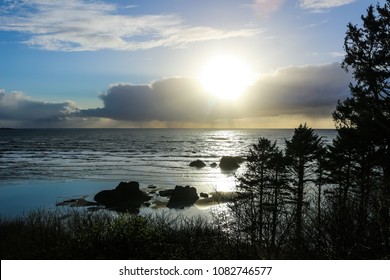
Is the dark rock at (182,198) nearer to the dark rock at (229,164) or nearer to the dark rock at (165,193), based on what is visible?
the dark rock at (165,193)

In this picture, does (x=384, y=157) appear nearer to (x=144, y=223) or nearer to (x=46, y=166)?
(x=144, y=223)

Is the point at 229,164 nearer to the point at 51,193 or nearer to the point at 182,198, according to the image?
the point at 182,198

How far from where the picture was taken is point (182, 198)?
4806 cm

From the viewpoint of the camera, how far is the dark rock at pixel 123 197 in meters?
47.0

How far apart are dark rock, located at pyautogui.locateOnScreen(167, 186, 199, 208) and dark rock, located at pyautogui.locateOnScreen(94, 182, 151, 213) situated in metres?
4.14

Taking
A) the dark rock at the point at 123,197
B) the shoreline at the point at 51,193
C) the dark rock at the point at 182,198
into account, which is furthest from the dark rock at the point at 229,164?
the dark rock at the point at 123,197

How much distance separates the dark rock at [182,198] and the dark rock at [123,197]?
13.6ft

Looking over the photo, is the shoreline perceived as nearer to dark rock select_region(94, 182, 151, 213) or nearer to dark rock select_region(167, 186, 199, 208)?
dark rock select_region(167, 186, 199, 208)

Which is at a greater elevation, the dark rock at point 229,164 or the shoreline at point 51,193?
the dark rock at point 229,164

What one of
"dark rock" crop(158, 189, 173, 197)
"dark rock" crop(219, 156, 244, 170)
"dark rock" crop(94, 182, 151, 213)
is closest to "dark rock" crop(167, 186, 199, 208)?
"dark rock" crop(158, 189, 173, 197)

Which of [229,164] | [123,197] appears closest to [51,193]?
[123,197]
